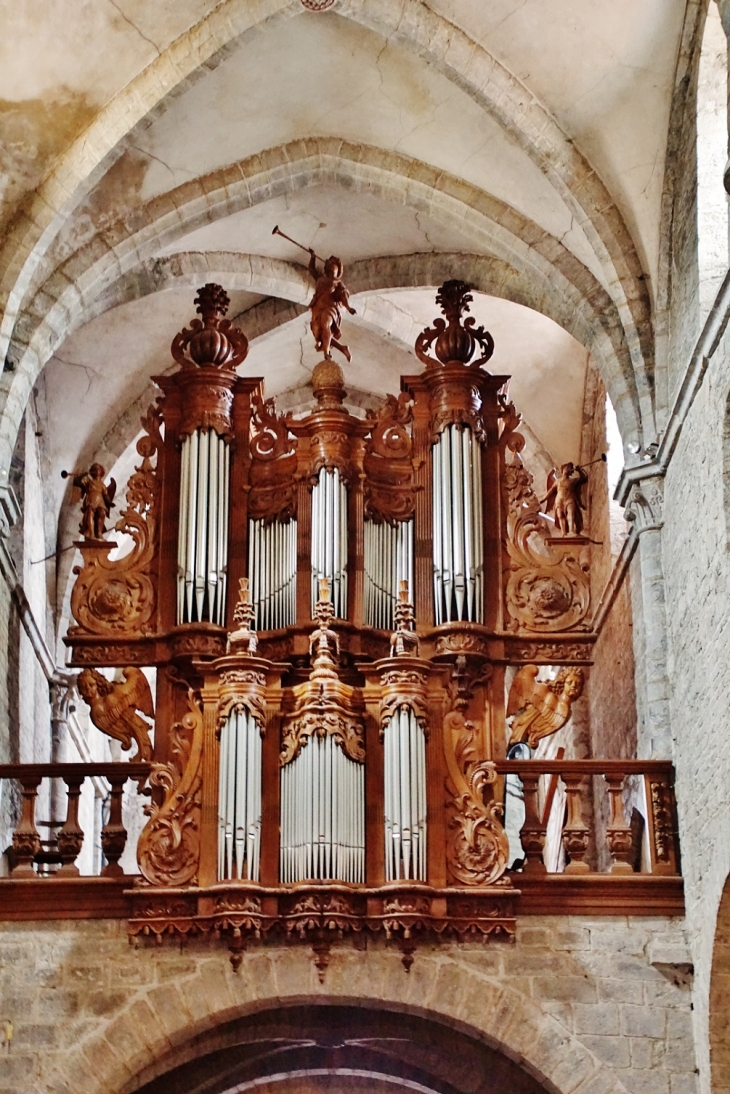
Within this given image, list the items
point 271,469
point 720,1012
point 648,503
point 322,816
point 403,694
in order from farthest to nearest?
point 271,469 → point 648,503 → point 403,694 → point 322,816 → point 720,1012

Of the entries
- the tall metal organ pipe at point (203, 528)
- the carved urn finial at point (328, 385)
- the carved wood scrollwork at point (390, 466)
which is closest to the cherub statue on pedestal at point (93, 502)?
the tall metal organ pipe at point (203, 528)

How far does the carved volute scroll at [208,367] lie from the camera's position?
15203mm

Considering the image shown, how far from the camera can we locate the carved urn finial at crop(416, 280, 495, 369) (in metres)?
15.4

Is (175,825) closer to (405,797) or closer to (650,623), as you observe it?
(405,797)

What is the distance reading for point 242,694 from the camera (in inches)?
520

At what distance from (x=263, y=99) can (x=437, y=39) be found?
61.4 inches

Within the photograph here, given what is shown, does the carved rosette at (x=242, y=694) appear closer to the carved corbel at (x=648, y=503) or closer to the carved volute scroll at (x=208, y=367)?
the carved volute scroll at (x=208, y=367)

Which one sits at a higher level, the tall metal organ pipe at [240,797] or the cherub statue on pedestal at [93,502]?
the cherub statue on pedestal at [93,502]

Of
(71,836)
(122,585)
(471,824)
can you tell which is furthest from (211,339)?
(471,824)

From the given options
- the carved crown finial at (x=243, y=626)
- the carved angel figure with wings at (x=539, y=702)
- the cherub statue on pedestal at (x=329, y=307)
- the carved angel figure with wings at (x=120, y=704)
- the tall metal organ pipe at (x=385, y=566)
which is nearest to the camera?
the carved crown finial at (x=243, y=626)

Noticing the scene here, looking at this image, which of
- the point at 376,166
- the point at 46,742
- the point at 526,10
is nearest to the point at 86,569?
the point at 46,742

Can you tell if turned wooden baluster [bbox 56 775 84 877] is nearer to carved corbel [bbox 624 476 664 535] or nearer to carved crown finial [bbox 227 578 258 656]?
carved crown finial [bbox 227 578 258 656]

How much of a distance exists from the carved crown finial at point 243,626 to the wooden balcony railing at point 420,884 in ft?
3.41

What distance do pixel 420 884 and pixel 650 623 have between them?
8.21 ft
